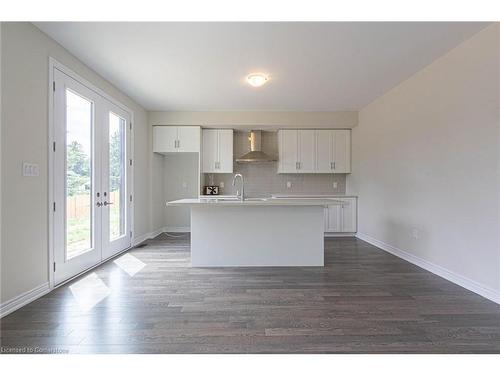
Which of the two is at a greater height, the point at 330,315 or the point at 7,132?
the point at 7,132

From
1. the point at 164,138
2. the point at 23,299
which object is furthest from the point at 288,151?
the point at 23,299

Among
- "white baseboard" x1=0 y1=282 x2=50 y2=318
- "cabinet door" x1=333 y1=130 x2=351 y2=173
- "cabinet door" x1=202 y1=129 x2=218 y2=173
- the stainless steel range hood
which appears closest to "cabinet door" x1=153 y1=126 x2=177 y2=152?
"cabinet door" x1=202 y1=129 x2=218 y2=173

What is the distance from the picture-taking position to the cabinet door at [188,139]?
5258 millimetres

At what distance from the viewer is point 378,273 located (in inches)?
125

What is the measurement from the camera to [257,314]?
217cm

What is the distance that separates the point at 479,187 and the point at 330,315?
1.92 metres

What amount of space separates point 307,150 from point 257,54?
9.71 ft

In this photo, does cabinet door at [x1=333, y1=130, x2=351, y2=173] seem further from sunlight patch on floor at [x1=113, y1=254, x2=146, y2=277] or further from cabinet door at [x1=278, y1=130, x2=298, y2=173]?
sunlight patch on floor at [x1=113, y1=254, x2=146, y2=277]

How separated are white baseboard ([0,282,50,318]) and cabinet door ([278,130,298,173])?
431 cm

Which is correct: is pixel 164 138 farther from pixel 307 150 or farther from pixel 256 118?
pixel 307 150
